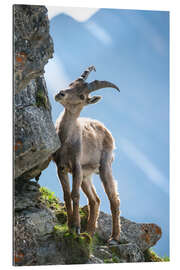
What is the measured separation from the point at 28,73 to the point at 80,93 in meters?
1.63

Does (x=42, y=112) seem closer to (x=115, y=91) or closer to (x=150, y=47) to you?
(x=115, y=91)

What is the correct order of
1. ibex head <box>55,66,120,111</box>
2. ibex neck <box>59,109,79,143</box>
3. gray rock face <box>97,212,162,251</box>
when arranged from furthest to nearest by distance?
1. gray rock face <box>97,212,162,251</box>
2. ibex neck <box>59,109,79,143</box>
3. ibex head <box>55,66,120,111</box>

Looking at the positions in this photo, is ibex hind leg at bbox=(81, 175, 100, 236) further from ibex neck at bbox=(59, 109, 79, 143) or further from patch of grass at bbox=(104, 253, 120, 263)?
ibex neck at bbox=(59, 109, 79, 143)

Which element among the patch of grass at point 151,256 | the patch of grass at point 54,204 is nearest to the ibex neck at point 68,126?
the patch of grass at point 54,204

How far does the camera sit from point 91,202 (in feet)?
32.8

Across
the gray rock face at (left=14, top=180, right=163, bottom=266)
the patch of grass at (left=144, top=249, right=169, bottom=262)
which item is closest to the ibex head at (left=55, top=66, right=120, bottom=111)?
the gray rock face at (left=14, top=180, right=163, bottom=266)

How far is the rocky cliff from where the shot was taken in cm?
755

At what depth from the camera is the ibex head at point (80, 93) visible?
345 inches

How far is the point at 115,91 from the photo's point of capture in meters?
9.28

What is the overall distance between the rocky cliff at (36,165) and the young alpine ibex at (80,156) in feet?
1.16

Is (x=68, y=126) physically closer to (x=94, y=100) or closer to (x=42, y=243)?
(x=94, y=100)

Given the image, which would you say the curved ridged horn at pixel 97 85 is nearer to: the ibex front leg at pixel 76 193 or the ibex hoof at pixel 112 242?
the ibex front leg at pixel 76 193

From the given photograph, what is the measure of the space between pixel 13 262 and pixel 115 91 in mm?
3856

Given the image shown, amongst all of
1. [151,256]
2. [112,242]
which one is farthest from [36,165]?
[151,256]
